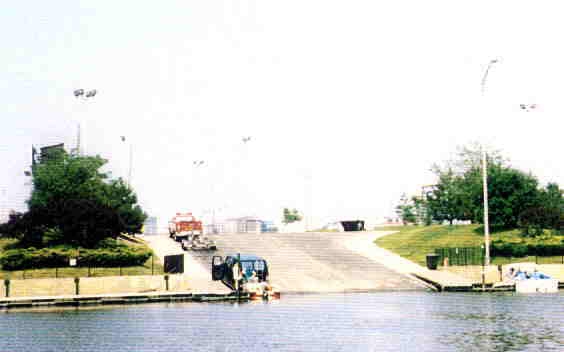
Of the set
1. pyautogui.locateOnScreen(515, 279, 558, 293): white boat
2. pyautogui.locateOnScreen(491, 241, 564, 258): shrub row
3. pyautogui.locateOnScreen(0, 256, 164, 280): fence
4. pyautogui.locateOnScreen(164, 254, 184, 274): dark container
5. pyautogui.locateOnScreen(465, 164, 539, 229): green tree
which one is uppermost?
pyautogui.locateOnScreen(465, 164, 539, 229): green tree

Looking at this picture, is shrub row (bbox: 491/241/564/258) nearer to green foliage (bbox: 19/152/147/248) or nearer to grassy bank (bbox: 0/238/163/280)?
grassy bank (bbox: 0/238/163/280)

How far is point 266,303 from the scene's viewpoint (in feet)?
163

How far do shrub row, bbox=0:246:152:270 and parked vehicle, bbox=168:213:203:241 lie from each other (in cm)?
2215

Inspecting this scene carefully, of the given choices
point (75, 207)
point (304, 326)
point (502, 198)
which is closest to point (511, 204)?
point (502, 198)

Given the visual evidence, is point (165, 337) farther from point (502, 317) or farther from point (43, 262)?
point (43, 262)

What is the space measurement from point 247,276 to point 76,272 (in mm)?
12205

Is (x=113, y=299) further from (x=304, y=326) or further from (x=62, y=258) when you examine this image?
(x=304, y=326)

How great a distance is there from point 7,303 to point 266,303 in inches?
583

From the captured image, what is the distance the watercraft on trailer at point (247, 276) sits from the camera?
5403cm

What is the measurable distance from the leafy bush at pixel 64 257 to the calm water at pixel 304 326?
45.1 ft

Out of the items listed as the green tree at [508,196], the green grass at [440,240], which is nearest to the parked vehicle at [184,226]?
the green grass at [440,240]

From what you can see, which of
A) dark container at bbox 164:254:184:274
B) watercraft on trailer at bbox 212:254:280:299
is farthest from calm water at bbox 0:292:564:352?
dark container at bbox 164:254:184:274

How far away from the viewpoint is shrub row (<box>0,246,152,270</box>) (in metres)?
62.1

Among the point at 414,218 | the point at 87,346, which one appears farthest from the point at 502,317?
the point at 414,218
